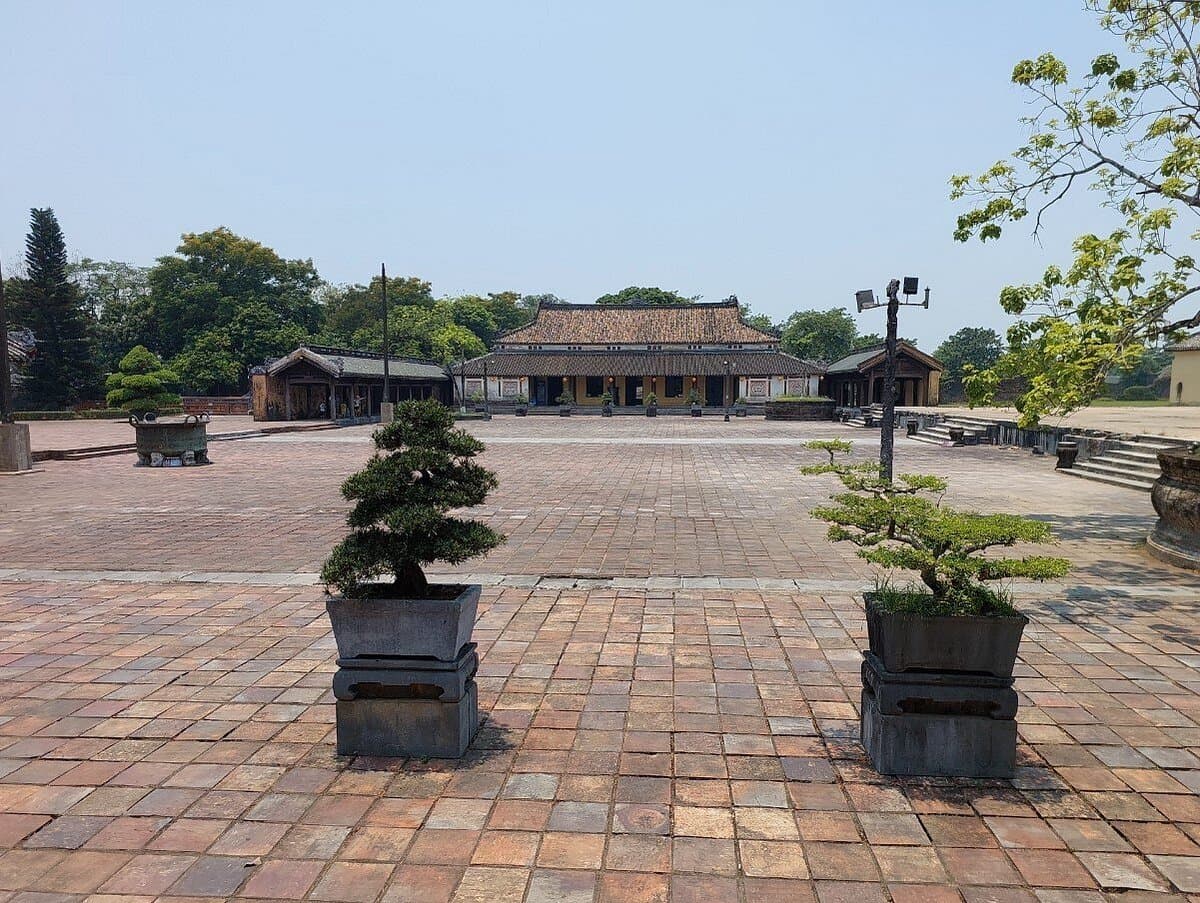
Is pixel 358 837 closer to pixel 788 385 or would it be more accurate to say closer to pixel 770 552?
pixel 770 552

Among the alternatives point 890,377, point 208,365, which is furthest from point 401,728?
point 208,365

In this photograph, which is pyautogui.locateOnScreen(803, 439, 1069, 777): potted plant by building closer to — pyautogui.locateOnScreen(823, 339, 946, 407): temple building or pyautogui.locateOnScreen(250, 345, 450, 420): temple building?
pyautogui.locateOnScreen(250, 345, 450, 420): temple building

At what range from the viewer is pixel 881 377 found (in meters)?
39.8

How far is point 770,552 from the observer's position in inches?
342

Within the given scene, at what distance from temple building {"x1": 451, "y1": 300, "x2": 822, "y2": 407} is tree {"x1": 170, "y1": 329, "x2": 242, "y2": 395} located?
1471 centimetres

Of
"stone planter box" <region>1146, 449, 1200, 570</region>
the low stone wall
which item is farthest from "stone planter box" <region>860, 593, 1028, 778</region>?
the low stone wall

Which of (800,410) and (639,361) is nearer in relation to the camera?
(800,410)

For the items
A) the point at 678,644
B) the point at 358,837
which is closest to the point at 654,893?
the point at 358,837

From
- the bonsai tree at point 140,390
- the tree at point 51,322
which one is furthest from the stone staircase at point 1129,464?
the tree at point 51,322

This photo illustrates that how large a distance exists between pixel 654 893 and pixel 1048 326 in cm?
905

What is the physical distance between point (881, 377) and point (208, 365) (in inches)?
1662

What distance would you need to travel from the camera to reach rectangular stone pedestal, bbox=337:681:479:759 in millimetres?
3822

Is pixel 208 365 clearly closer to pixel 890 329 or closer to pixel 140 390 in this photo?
pixel 140 390

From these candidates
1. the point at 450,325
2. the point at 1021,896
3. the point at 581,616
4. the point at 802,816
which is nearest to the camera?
the point at 1021,896
